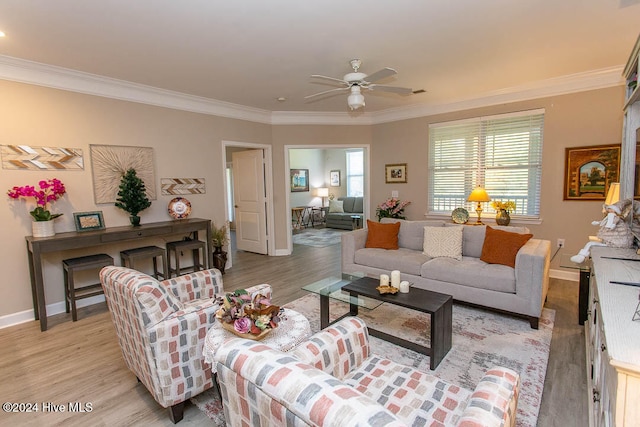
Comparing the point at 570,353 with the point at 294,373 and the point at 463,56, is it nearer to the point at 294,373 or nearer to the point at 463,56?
the point at 294,373

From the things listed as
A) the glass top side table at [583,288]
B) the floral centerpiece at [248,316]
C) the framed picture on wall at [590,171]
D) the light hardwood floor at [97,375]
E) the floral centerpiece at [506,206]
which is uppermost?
the framed picture on wall at [590,171]

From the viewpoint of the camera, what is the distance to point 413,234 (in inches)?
166

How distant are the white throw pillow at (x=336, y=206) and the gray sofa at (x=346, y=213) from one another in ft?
0.24

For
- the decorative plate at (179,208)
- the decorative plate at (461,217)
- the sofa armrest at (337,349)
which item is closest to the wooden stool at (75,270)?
the decorative plate at (179,208)

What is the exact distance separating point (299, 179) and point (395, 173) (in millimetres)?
4368

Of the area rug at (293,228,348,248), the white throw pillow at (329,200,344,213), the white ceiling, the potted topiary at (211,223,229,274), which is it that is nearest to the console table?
the potted topiary at (211,223,229,274)

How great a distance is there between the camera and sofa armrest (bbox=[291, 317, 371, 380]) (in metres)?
1.48

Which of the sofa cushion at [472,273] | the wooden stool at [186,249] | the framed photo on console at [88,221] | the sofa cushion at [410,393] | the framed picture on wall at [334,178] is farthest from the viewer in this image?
the framed picture on wall at [334,178]

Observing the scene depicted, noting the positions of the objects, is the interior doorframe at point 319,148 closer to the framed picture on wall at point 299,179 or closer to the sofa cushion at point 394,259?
the sofa cushion at point 394,259

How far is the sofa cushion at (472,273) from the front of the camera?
→ 308 centimetres

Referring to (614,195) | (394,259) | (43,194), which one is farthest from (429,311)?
(43,194)

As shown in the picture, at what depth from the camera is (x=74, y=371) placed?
2.45 m

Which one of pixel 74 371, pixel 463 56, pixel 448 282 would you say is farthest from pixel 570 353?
pixel 74 371

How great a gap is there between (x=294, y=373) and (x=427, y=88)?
4.48m
